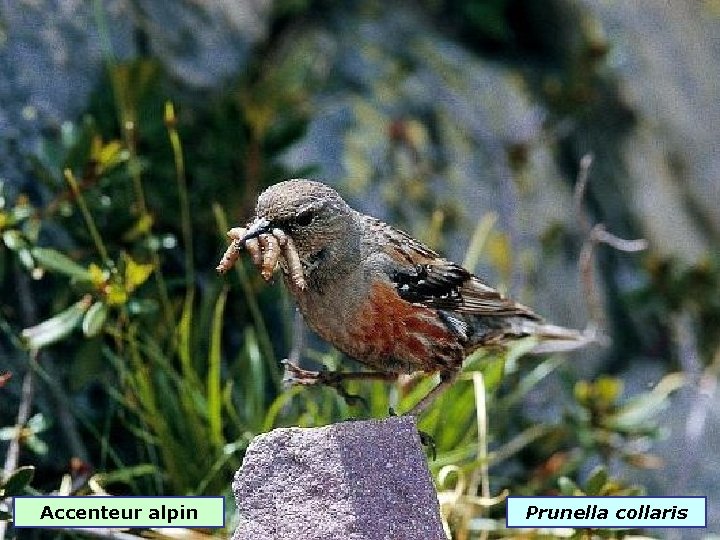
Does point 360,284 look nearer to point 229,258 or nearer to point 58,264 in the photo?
point 229,258

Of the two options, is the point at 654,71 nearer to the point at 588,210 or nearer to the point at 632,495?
the point at 588,210

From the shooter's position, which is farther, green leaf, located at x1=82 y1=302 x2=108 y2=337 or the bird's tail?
the bird's tail

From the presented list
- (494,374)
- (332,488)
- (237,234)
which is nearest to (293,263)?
(237,234)

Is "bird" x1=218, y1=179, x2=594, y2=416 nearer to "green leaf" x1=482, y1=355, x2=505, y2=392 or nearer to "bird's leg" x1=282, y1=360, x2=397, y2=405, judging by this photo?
"bird's leg" x1=282, y1=360, x2=397, y2=405

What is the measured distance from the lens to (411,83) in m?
5.93

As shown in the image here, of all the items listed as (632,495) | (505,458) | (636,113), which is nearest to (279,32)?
(636,113)

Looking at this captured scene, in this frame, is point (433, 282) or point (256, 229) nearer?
point (256, 229)

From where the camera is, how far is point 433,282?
141 inches

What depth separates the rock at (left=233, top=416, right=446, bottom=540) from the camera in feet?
10.1

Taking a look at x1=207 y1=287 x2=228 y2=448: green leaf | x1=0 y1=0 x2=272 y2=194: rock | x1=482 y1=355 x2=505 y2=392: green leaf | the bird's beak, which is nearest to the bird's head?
the bird's beak

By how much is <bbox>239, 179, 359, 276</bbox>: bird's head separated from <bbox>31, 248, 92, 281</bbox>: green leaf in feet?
3.59

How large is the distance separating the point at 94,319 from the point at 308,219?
113 centimetres

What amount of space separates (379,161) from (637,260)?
1.56 m

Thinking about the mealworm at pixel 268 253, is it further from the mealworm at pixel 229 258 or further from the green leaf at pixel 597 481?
the green leaf at pixel 597 481
